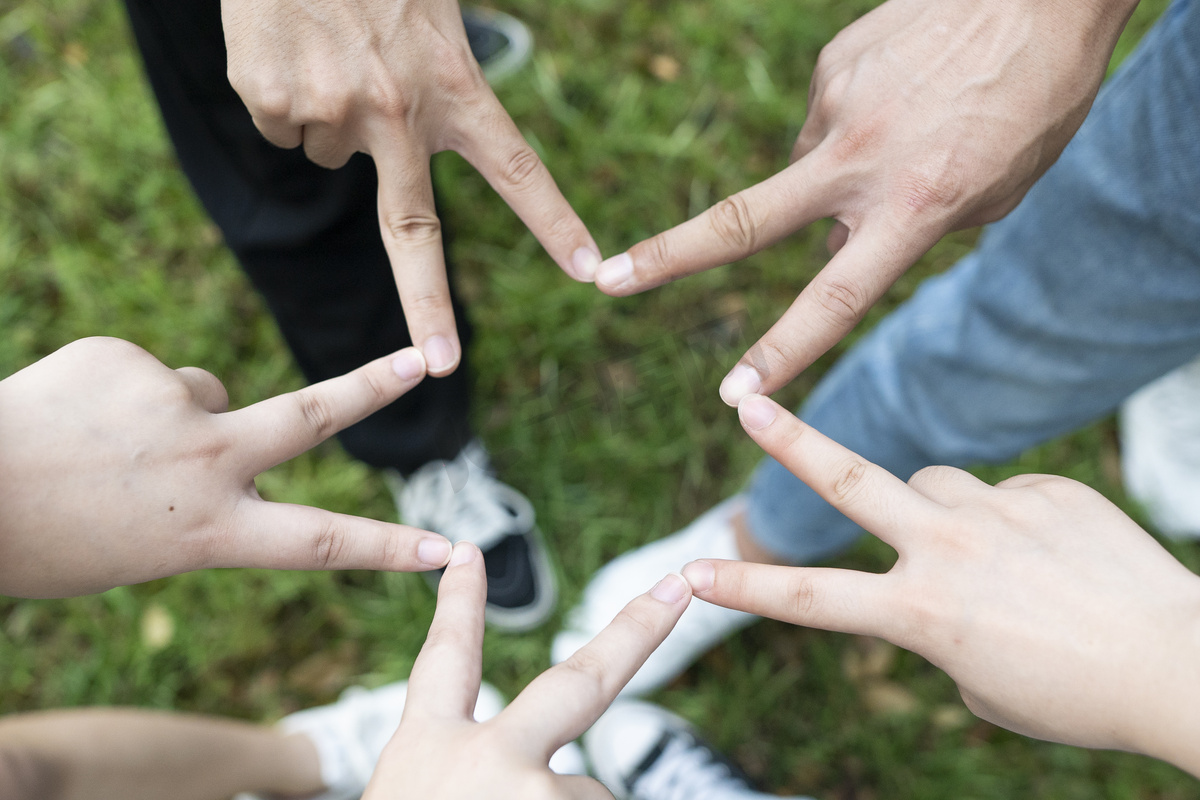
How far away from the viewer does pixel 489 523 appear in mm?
2225

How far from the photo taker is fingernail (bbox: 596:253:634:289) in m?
1.35

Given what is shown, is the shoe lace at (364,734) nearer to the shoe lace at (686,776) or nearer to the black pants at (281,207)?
the shoe lace at (686,776)

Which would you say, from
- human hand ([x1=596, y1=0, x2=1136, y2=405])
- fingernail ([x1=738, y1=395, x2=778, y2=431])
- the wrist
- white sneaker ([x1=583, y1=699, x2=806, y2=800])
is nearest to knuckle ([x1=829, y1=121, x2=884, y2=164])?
human hand ([x1=596, y1=0, x2=1136, y2=405])

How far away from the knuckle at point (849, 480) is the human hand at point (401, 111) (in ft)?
1.98

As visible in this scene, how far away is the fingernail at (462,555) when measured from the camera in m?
1.23

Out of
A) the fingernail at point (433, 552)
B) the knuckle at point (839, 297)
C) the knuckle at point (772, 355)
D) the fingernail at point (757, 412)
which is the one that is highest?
the knuckle at point (839, 297)

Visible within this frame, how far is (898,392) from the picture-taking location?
1629 mm

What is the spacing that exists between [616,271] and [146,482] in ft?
2.84

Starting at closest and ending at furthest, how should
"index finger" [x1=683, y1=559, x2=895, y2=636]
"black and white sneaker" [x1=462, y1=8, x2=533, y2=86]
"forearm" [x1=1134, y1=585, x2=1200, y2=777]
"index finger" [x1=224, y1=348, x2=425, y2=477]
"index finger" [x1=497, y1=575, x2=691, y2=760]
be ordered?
1. "forearm" [x1=1134, y1=585, x2=1200, y2=777]
2. "index finger" [x1=497, y1=575, x2=691, y2=760]
3. "index finger" [x1=683, y1=559, x2=895, y2=636]
4. "index finger" [x1=224, y1=348, x2=425, y2=477]
5. "black and white sneaker" [x1=462, y1=8, x2=533, y2=86]

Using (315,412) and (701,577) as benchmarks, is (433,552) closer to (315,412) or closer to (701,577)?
(315,412)

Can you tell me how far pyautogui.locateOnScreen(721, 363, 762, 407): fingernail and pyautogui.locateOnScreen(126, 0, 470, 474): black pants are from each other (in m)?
0.80

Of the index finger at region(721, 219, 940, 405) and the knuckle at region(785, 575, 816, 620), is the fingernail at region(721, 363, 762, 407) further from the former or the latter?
the knuckle at region(785, 575, 816, 620)

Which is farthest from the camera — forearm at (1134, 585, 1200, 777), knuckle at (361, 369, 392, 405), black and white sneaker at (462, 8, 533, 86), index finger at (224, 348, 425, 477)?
black and white sneaker at (462, 8, 533, 86)

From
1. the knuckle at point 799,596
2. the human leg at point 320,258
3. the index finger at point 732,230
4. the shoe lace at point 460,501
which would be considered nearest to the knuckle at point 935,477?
the knuckle at point 799,596
